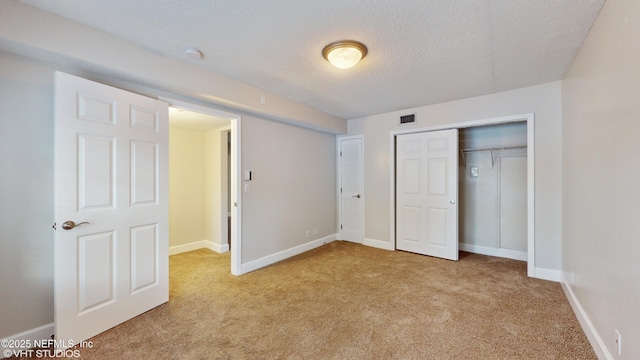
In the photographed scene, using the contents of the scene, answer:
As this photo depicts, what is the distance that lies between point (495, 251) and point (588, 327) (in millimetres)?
2293

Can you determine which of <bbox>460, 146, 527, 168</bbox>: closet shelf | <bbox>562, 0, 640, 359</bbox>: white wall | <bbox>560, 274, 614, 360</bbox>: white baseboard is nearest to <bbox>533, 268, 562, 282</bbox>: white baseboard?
<bbox>560, 274, 614, 360</bbox>: white baseboard

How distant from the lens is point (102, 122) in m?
2.10

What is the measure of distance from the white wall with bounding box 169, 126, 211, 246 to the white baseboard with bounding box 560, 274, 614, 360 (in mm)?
4944

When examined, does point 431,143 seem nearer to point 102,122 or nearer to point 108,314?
point 102,122

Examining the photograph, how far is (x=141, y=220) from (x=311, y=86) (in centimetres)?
233

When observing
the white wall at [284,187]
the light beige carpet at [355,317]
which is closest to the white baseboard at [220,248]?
the light beige carpet at [355,317]

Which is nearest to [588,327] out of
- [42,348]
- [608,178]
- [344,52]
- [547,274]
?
[608,178]

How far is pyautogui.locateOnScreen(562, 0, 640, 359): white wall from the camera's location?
1.35 m

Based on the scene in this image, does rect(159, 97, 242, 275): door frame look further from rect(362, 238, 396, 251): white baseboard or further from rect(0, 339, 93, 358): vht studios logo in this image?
rect(362, 238, 396, 251): white baseboard

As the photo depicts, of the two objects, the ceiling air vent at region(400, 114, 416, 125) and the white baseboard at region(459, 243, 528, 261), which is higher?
the ceiling air vent at region(400, 114, 416, 125)

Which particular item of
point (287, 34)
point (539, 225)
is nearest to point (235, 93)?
point (287, 34)

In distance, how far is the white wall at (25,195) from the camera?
6.01 ft

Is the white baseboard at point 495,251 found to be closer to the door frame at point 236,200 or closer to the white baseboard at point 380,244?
the white baseboard at point 380,244

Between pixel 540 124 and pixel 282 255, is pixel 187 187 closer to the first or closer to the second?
pixel 282 255
